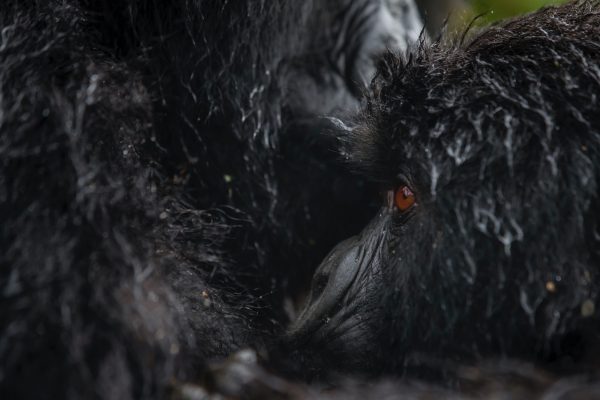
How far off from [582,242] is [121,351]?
0.86 metres

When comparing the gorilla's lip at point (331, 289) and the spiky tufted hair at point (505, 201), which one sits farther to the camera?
the gorilla's lip at point (331, 289)

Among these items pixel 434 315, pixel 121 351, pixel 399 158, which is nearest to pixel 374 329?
pixel 434 315

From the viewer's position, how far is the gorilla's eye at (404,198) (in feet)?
5.08

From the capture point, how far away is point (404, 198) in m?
1.57

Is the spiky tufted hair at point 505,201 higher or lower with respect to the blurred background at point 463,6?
lower

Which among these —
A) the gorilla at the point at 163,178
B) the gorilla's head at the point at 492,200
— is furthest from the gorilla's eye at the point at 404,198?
the gorilla at the point at 163,178

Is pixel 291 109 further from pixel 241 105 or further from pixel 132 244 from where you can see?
pixel 132 244

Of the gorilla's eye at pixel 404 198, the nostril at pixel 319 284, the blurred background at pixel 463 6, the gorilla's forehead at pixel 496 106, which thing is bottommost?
the nostril at pixel 319 284

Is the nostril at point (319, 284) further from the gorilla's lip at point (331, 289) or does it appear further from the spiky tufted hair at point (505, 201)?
the spiky tufted hair at point (505, 201)

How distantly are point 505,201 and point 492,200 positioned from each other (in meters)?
0.02

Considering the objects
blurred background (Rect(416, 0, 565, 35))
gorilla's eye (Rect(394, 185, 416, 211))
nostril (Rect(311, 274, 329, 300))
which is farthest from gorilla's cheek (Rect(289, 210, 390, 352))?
blurred background (Rect(416, 0, 565, 35))

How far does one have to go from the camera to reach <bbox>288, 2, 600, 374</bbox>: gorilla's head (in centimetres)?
128

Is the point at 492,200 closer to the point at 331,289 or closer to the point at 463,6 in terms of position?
the point at 331,289

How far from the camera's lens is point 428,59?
5.29 feet
